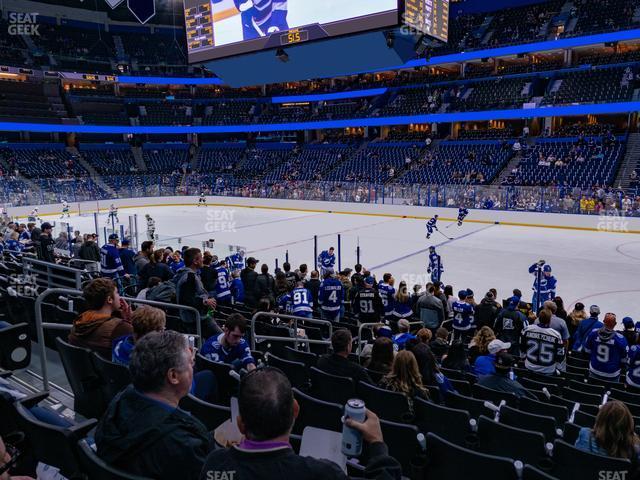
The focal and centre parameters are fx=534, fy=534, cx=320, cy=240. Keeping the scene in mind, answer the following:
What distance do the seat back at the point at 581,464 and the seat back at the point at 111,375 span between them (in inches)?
110

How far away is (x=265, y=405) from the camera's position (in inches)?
74.8

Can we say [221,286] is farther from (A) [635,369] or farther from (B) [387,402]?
(A) [635,369]

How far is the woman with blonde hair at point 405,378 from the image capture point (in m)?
4.28

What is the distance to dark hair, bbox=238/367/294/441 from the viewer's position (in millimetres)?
1877

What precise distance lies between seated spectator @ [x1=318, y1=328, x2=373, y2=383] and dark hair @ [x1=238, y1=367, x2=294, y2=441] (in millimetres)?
2509

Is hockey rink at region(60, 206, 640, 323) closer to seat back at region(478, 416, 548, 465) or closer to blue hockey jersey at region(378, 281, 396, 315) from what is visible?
blue hockey jersey at region(378, 281, 396, 315)

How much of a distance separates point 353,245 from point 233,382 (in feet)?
58.0

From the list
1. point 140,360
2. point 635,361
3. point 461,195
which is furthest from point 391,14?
point 461,195

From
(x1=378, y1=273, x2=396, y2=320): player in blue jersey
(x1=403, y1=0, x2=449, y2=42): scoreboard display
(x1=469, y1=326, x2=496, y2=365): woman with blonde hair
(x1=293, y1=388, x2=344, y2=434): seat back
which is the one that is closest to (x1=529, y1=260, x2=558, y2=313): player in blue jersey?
(x1=378, y1=273, x2=396, y2=320): player in blue jersey

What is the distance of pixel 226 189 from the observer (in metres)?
39.1

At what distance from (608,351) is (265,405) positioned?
6.68 meters

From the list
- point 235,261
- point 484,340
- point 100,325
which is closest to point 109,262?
point 235,261

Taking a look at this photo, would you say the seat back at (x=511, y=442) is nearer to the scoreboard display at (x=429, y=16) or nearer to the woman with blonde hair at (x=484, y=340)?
the woman with blonde hair at (x=484, y=340)

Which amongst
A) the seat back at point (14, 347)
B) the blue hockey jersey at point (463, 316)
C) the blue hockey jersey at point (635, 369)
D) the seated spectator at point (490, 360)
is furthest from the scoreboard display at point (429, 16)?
the seat back at point (14, 347)
